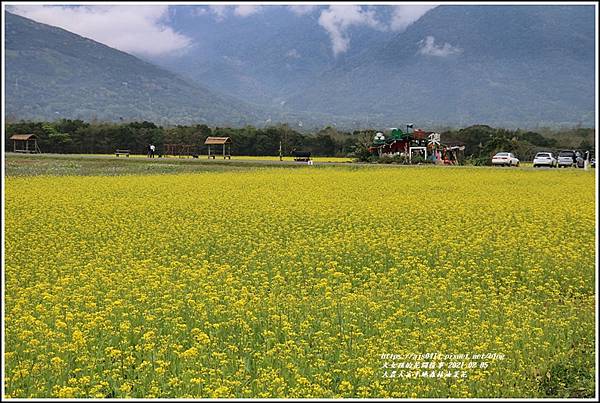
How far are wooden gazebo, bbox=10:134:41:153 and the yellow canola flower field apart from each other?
43757 mm

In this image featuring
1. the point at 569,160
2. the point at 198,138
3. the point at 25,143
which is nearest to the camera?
the point at 569,160

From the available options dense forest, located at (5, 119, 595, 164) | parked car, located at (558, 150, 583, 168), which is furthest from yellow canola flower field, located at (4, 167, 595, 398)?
dense forest, located at (5, 119, 595, 164)

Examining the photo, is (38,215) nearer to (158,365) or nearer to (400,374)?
(158,365)

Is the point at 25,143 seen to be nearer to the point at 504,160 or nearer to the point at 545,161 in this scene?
the point at 504,160

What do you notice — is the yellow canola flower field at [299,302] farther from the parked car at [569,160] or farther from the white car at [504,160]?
the parked car at [569,160]

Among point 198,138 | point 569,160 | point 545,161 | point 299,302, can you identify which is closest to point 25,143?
point 198,138

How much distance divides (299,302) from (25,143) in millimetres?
57532

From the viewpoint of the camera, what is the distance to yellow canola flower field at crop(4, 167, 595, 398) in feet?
22.0

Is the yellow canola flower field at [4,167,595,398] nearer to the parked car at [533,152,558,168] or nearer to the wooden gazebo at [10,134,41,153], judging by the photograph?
the parked car at [533,152,558,168]

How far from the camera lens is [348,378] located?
6.72 metres

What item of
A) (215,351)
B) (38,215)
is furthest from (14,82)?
(215,351)

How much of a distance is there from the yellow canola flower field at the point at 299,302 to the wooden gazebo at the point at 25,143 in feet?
144

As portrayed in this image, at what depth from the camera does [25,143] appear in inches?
2426

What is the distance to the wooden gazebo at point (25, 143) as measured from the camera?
59.2 metres
